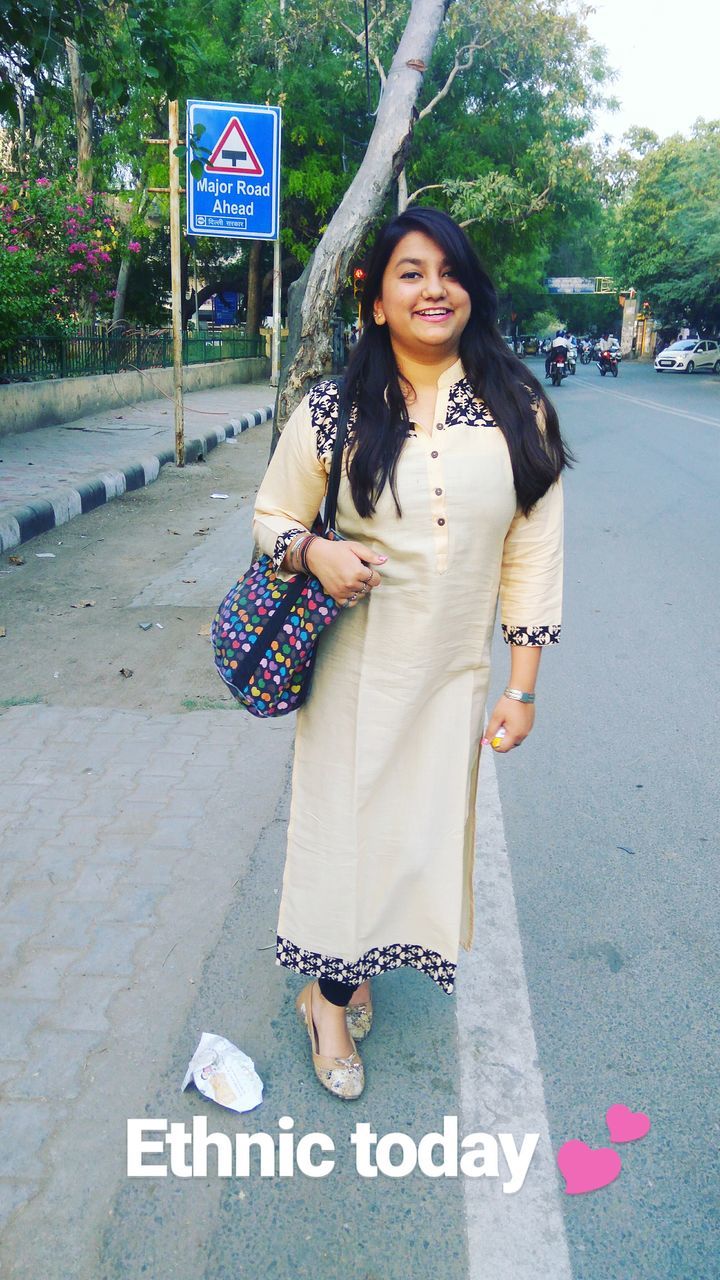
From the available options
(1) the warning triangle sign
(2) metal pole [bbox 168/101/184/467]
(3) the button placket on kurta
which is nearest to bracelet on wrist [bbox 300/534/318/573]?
(3) the button placket on kurta

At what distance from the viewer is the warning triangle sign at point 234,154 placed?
8797mm

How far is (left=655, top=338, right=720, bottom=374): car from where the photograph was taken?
4206 centimetres

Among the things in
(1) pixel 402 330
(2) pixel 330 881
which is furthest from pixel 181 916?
Result: (1) pixel 402 330

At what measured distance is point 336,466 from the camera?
1.97m

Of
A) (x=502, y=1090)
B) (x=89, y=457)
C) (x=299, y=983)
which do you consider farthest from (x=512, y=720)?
(x=89, y=457)

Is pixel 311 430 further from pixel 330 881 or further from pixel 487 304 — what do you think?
pixel 330 881

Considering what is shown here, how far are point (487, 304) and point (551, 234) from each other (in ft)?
94.5

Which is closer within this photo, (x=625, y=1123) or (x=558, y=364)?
(x=625, y=1123)

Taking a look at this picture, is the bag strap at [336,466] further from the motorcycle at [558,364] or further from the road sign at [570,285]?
the road sign at [570,285]

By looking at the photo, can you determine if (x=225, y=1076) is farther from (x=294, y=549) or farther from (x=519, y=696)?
(x=294, y=549)

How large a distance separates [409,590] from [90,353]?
531 inches

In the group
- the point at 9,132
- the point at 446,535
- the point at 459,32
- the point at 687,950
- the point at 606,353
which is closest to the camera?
the point at 446,535

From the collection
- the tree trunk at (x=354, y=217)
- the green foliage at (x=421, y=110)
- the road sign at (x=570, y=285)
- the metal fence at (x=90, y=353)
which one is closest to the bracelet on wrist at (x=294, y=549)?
the tree trunk at (x=354, y=217)

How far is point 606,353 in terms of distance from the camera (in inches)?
1431
